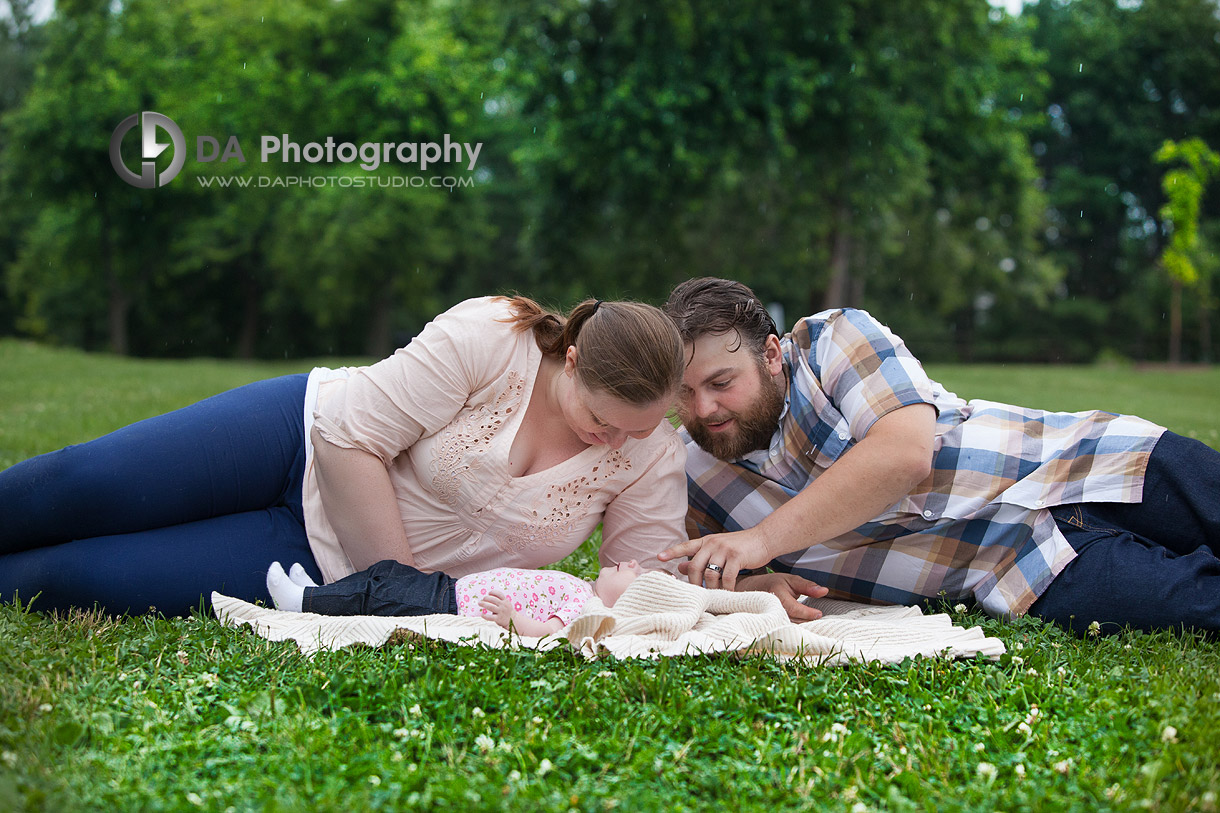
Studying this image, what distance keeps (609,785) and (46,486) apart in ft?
7.35

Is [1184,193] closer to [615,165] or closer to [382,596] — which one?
[615,165]

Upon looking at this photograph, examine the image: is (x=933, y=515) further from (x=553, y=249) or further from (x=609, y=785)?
(x=553, y=249)

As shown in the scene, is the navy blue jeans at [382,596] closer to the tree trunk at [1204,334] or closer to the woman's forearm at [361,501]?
the woman's forearm at [361,501]

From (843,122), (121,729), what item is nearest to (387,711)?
(121,729)

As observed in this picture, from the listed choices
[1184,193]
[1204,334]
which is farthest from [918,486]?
[1204,334]

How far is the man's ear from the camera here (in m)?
3.57

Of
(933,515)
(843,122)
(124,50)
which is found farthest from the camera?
(124,50)

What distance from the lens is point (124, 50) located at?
28469 millimetres

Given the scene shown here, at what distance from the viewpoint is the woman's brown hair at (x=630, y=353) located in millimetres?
3104

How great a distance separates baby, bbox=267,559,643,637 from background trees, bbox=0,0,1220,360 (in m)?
11.6

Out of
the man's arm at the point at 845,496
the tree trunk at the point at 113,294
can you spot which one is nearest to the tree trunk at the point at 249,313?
the tree trunk at the point at 113,294

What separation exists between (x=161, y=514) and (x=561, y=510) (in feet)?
4.59

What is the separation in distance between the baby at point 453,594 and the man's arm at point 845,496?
436 mm

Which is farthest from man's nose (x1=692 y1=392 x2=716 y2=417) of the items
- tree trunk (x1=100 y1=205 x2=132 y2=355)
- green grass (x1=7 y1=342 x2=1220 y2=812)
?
tree trunk (x1=100 y1=205 x2=132 y2=355)
